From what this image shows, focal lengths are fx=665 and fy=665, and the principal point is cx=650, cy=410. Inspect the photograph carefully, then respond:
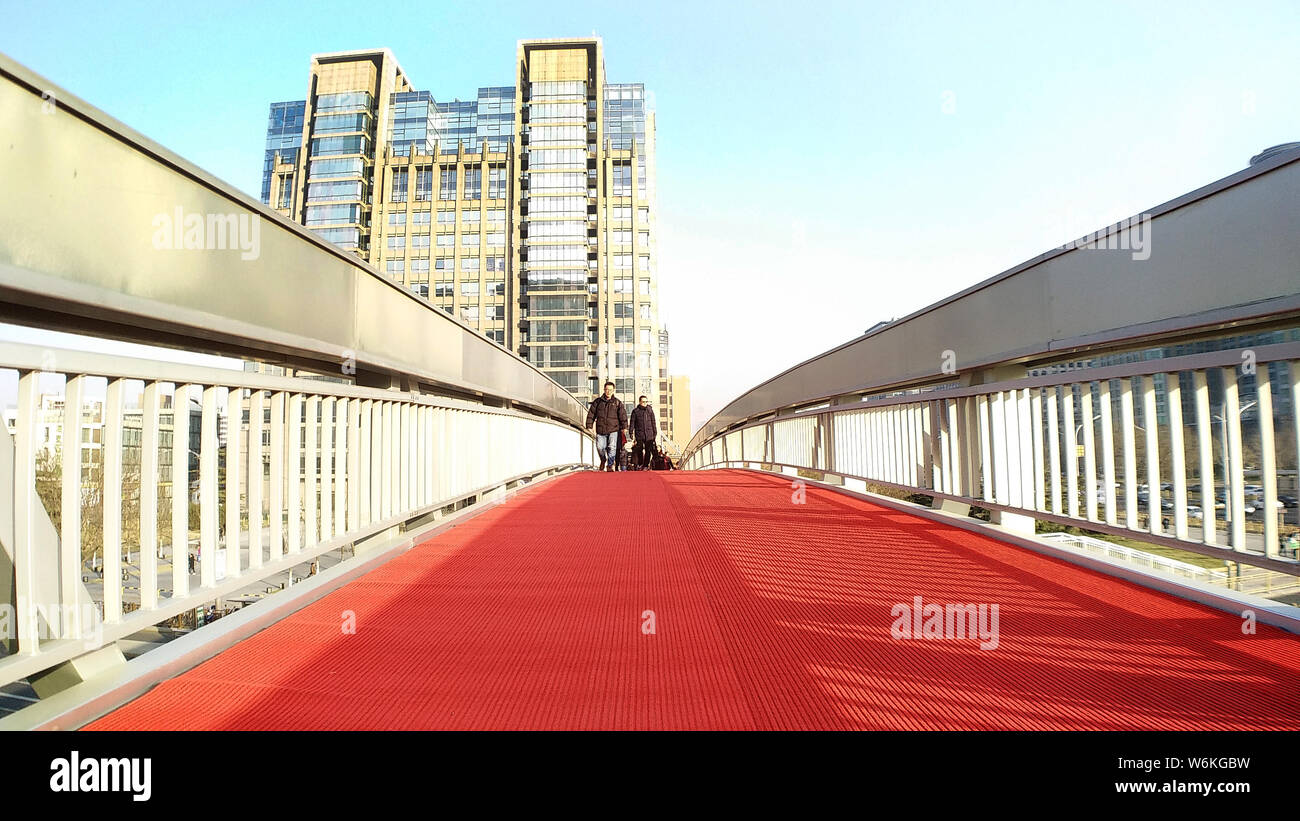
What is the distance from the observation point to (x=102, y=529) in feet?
6.59

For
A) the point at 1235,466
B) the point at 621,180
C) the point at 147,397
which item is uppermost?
the point at 621,180

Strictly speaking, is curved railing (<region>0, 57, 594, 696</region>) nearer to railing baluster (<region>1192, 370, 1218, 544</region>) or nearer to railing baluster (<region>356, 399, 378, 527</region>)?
railing baluster (<region>356, 399, 378, 527</region>)

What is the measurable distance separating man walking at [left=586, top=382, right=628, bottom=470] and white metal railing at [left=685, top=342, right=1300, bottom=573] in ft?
28.0

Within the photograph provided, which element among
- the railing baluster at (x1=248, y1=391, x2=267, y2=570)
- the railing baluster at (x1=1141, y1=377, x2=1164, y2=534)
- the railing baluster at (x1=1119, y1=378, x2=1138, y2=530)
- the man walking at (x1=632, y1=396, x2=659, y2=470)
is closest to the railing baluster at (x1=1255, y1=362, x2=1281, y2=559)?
the railing baluster at (x1=1141, y1=377, x2=1164, y2=534)

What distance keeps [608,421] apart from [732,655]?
11.9 metres

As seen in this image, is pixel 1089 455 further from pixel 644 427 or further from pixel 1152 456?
pixel 644 427

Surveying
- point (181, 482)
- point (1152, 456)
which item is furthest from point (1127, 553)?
point (181, 482)

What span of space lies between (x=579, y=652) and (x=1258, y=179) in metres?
3.58

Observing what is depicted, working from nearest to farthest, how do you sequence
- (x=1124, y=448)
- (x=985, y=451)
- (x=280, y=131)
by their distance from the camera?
(x=1124, y=448) < (x=985, y=451) < (x=280, y=131)

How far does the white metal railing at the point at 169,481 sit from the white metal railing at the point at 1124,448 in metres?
3.78

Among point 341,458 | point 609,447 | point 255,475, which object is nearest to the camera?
point 255,475

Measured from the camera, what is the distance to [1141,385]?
10.4 feet
